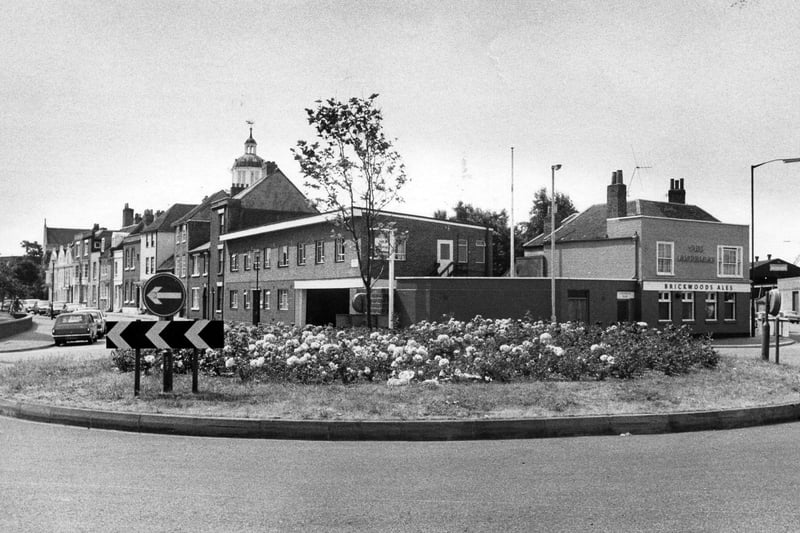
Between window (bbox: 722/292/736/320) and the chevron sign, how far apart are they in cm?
4128

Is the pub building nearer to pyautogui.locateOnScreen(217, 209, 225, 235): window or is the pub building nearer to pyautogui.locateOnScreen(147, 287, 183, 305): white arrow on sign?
pyautogui.locateOnScreen(217, 209, 225, 235): window

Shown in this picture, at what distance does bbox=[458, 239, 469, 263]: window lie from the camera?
46.5 metres

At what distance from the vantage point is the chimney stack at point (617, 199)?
46.3m

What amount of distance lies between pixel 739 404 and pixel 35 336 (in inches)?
1450

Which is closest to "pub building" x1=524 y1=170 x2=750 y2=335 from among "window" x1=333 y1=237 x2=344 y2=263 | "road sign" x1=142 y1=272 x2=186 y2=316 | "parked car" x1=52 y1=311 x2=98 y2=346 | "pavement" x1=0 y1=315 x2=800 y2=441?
"window" x1=333 y1=237 x2=344 y2=263

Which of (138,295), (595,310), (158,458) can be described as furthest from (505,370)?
(138,295)

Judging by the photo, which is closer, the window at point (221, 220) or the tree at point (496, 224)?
the window at point (221, 220)

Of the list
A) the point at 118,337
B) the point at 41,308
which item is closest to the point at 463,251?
the point at 118,337

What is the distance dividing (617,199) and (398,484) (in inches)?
1651

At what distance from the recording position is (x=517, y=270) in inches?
2237

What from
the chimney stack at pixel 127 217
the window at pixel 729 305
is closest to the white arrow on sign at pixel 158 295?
the window at pixel 729 305

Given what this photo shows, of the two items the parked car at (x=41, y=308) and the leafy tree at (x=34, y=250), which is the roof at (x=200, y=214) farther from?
the leafy tree at (x=34, y=250)

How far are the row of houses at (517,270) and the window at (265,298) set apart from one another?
73 mm

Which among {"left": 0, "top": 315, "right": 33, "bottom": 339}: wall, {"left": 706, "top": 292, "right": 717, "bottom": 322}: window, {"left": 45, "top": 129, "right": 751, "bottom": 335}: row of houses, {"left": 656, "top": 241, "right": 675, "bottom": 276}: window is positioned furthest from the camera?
{"left": 706, "top": 292, "right": 717, "bottom": 322}: window
